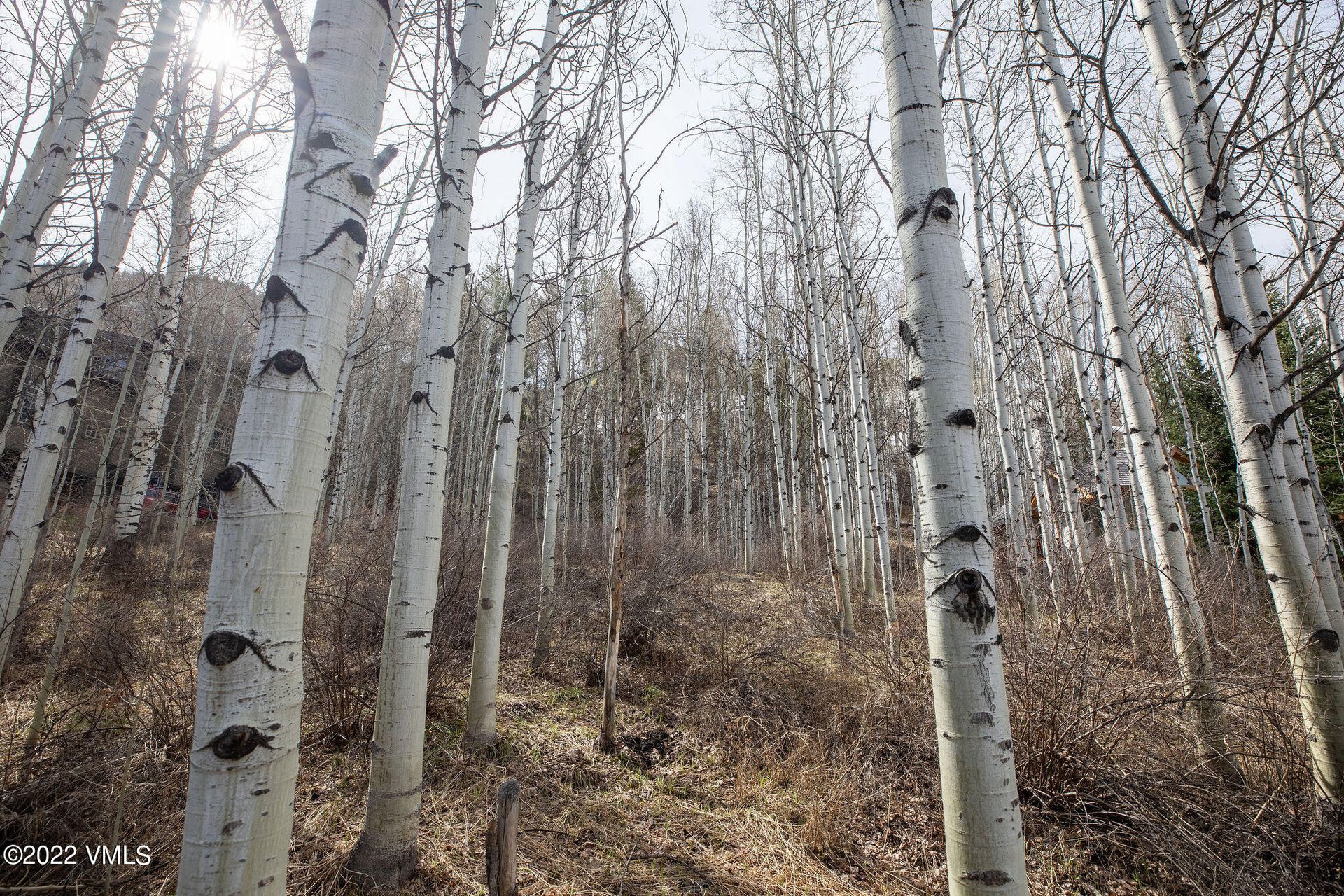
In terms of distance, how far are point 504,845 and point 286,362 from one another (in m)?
1.58

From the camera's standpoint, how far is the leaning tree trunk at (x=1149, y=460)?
2.70 metres

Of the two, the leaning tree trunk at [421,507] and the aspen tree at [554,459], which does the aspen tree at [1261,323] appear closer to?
the leaning tree trunk at [421,507]

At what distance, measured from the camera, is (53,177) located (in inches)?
133

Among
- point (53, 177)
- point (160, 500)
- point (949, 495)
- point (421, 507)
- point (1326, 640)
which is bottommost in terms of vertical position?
point (1326, 640)

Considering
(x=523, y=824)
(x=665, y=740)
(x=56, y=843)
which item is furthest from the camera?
(x=665, y=740)

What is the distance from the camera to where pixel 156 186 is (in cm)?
671

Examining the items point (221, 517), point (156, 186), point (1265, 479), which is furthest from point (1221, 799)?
point (156, 186)

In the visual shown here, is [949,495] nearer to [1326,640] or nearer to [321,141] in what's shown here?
[321,141]

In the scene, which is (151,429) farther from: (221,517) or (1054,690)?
(1054,690)

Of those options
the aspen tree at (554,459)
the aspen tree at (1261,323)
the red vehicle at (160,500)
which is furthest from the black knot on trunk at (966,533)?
the red vehicle at (160,500)

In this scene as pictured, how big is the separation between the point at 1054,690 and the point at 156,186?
10417mm

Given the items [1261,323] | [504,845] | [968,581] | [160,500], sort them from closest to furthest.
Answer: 1. [968,581]
2. [504,845]
3. [1261,323]
4. [160,500]

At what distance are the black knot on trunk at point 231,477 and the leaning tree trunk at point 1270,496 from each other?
3472 millimetres

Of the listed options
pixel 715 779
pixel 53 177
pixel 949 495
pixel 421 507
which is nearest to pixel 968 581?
pixel 949 495
